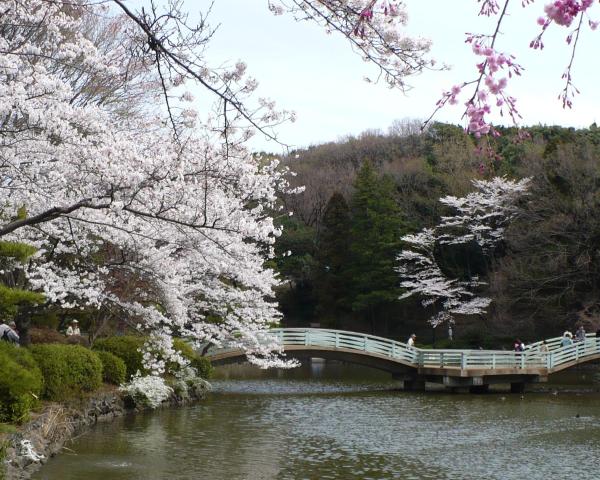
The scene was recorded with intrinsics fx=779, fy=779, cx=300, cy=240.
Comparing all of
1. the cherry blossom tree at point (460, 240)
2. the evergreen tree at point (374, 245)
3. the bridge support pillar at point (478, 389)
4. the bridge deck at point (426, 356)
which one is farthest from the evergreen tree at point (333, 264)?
the bridge support pillar at point (478, 389)

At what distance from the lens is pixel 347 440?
515 inches

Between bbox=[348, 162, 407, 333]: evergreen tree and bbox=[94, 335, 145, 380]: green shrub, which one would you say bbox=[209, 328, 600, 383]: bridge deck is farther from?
bbox=[348, 162, 407, 333]: evergreen tree

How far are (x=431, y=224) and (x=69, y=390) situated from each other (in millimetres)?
24777

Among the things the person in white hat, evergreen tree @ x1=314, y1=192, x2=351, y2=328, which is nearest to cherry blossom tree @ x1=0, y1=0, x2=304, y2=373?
the person in white hat

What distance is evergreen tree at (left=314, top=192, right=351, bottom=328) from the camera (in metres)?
37.4

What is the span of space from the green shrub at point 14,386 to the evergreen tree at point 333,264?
26849mm

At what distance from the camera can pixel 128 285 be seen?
15750 millimetres

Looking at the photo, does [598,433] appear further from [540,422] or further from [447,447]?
[447,447]

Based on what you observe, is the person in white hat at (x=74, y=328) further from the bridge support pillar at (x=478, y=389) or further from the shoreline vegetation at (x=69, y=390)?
the bridge support pillar at (x=478, y=389)

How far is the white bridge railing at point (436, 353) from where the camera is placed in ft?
72.9

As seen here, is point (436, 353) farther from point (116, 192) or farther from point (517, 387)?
point (116, 192)

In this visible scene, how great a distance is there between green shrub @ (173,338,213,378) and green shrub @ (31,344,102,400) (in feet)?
14.0

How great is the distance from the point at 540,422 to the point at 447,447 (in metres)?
3.84

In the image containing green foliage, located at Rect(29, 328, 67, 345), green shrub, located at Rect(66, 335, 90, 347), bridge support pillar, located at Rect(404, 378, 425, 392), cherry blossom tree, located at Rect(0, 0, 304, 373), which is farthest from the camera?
bridge support pillar, located at Rect(404, 378, 425, 392)
